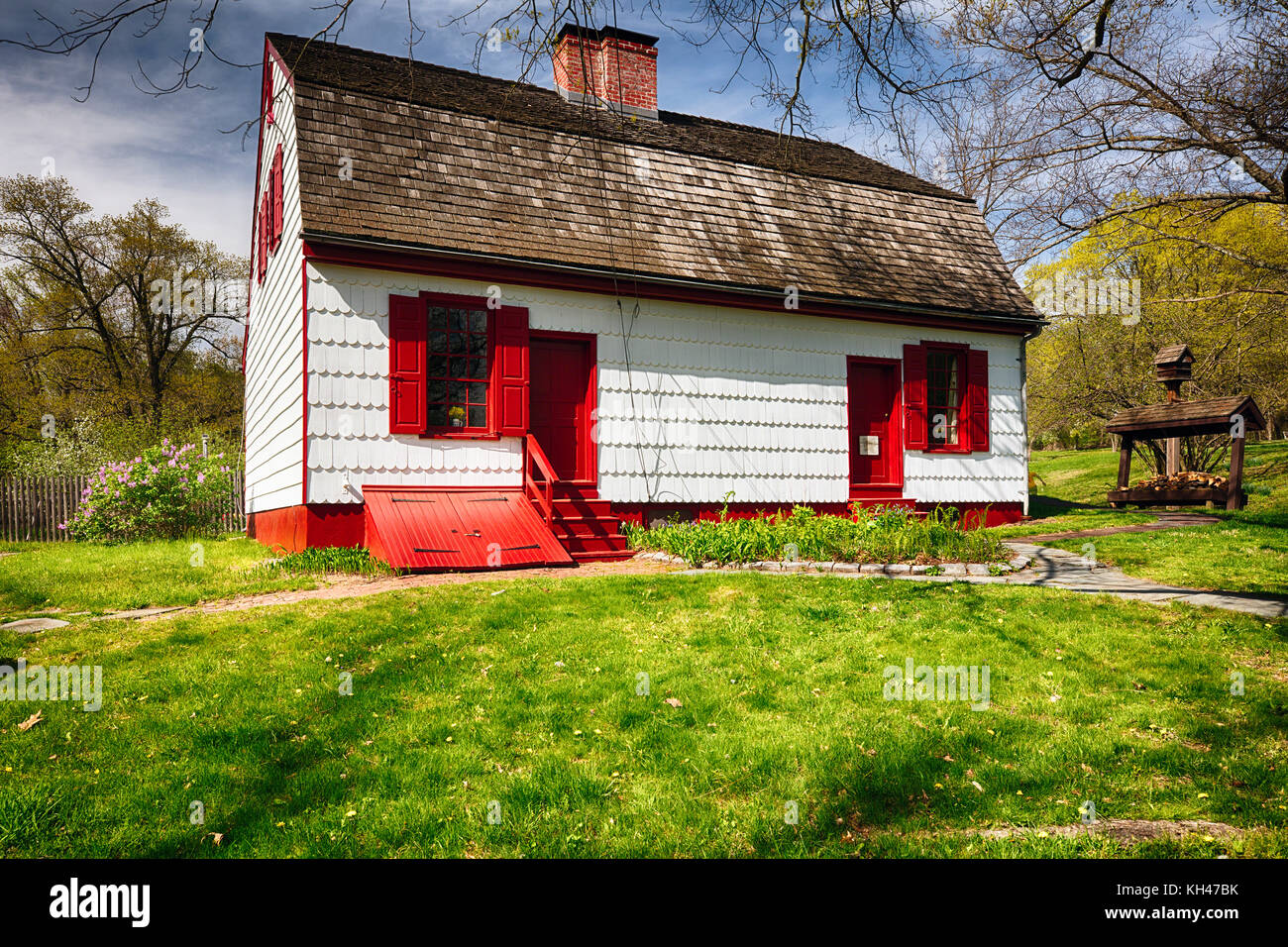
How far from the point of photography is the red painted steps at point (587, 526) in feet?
35.4

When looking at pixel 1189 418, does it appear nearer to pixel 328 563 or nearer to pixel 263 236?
pixel 328 563

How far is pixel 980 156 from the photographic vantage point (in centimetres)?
1048

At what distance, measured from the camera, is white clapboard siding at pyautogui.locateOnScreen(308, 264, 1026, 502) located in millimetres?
10148

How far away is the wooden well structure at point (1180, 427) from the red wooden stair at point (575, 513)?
11.2 m

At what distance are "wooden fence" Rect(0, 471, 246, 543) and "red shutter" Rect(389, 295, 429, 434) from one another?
9.87 meters

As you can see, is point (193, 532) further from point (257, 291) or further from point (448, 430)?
point (448, 430)

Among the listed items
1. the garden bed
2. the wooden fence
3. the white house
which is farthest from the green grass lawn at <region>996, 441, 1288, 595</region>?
the wooden fence

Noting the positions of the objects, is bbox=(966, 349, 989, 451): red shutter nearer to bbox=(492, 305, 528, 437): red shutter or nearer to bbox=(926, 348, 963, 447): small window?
bbox=(926, 348, 963, 447): small window

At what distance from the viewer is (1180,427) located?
15289mm

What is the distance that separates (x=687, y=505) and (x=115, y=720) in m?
8.59

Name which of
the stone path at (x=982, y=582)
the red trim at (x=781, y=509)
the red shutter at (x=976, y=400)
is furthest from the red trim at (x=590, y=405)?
the red shutter at (x=976, y=400)

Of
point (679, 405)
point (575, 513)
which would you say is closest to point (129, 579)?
point (575, 513)

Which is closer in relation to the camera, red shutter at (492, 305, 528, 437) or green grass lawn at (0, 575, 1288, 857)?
green grass lawn at (0, 575, 1288, 857)

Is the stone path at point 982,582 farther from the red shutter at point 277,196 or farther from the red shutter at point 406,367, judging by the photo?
the red shutter at point 277,196
